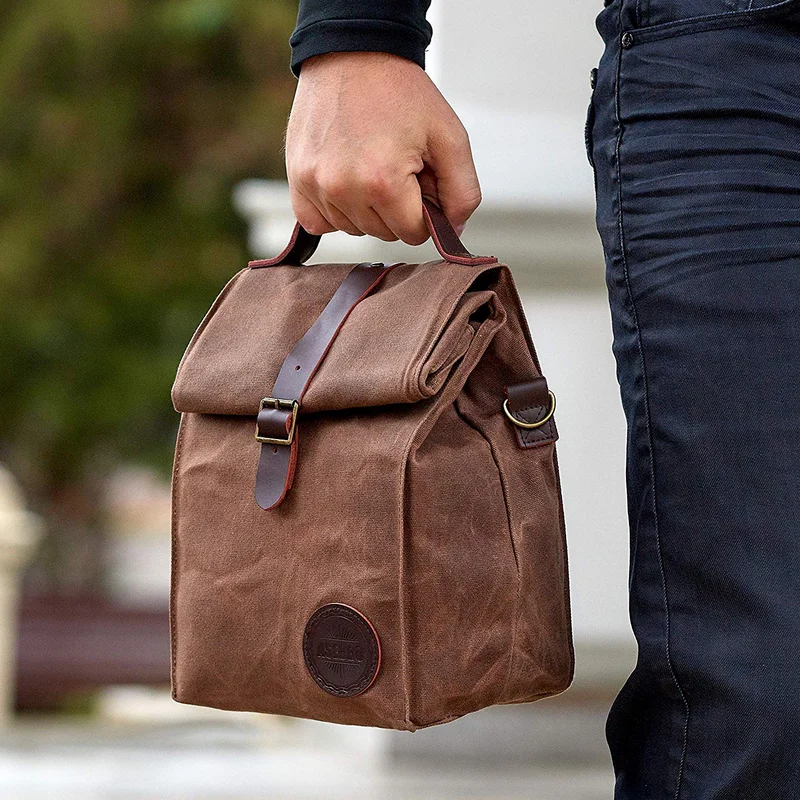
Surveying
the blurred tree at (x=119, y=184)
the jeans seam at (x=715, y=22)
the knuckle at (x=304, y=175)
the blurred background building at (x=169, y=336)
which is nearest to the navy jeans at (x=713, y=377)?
the jeans seam at (x=715, y=22)

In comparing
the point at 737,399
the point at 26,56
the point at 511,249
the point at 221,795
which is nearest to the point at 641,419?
the point at 737,399

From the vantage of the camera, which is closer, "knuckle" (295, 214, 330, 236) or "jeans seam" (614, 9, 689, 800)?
"jeans seam" (614, 9, 689, 800)

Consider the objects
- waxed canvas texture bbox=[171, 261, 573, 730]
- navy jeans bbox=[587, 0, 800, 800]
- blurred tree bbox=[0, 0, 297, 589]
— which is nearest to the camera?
navy jeans bbox=[587, 0, 800, 800]

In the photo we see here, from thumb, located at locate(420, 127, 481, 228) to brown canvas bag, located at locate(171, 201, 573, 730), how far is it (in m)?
0.02

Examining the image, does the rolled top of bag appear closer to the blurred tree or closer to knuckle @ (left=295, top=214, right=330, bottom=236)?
knuckle @ (left=295, top=214, right=330, bottom=236)

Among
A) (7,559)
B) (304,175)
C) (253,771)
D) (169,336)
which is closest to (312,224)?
(304,175)

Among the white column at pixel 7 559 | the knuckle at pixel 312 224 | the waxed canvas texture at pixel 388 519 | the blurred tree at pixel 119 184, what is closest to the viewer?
the waxed canvas texture at pixel 388 519

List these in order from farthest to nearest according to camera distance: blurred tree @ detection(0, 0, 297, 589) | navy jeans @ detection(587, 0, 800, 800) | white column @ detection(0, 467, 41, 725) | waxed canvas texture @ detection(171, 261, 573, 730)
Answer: blurred tree @ detection(0, 0, 297, 589) < white column @ detection(0, 467, 41, 725) < waxed canvas texture @ detection(171, 261, 573, 730) < navy jeans @ detection(587, 0, 800, 800)

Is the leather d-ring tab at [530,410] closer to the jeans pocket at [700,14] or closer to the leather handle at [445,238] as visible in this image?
the leather handle at [445,238]

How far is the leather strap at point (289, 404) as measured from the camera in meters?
1.40

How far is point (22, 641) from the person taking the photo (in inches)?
241

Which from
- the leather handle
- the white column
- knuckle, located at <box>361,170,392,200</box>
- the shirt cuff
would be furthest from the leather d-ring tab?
the white column

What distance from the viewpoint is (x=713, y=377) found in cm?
119

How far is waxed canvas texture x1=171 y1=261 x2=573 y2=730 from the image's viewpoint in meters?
1.34
